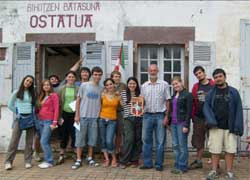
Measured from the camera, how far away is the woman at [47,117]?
7648 mm

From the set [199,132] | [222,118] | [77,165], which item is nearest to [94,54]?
[77,165]

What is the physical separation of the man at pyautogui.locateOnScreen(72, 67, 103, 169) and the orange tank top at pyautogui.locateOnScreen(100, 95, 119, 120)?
11 centimetres

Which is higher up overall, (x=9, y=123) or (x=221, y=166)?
(x=9, y=123)

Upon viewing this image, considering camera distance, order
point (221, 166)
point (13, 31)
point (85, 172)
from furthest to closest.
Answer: point (13, 31) → point (221, 166) → point (85, 172)

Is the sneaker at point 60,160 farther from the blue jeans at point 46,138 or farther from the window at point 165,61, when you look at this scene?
the window at point 165,61

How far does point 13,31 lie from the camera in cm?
916

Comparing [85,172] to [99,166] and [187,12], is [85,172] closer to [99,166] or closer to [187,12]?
[99,166]

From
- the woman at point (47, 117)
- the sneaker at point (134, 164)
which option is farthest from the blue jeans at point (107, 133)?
the woman at point (47, 117)

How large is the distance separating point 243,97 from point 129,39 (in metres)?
2.74

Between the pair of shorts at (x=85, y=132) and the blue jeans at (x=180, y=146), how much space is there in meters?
1.50

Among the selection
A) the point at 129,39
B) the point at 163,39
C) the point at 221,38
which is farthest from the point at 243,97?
the point at 129,39

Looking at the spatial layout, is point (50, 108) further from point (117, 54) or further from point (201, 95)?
point (201, 95)

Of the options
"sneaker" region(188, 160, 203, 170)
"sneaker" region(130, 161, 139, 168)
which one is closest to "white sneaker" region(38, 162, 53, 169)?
"sneaker" region(130, 161, 139, 168)

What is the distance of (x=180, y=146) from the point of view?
705 cm
